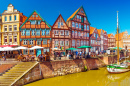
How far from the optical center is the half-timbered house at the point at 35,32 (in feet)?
85.2

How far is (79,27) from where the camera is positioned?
31266mm

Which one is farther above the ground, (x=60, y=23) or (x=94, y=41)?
(x=60, y=23)

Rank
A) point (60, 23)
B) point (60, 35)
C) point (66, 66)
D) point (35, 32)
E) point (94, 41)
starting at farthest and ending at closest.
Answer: point (94, 41), point (60, 23), point (60, 35), point (35, 32), point (66, 66)

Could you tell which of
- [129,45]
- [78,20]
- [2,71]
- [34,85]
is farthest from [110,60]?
[129,45]

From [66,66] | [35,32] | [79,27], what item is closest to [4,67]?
[66,66]

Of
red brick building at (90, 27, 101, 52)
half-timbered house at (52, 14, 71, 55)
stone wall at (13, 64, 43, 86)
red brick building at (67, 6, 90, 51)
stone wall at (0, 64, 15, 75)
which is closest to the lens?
stone wall at (13, 64, 43, 86)

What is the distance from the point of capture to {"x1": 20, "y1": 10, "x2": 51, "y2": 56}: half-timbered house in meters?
26.0

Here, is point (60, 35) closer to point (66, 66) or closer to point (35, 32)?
point (35, 32)

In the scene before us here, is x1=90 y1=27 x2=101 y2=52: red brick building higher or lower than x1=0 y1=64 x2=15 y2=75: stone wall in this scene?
higher

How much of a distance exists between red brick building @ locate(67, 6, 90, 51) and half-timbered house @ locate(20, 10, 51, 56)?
21.5 feet

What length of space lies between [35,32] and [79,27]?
12.3m

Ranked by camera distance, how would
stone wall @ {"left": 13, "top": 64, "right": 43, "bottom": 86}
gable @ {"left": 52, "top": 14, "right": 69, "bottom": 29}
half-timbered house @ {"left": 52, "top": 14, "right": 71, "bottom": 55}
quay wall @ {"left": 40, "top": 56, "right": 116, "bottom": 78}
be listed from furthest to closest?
gable @ {"left": 52, "top": 14, "right": 69, "bottom": 29}, half-timbered house @ {"left": 52, "top": 14, "right": 71, "bottom": 55}, quay wall @ {"left": 40, "top": 56, "right": 116, "bottom": 78}, stone wall @ {"left": 13, "top": 64, "right": 43, "bottom": 86}

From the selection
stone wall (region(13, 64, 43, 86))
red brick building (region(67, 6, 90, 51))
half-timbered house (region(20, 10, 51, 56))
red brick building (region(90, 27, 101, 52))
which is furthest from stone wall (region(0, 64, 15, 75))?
red brick building (region(90, 27, 101, 52))

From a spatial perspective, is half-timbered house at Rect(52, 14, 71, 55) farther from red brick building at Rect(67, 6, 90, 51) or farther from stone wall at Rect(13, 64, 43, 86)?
stone wall at Rect(13, 64, 43, 86)
